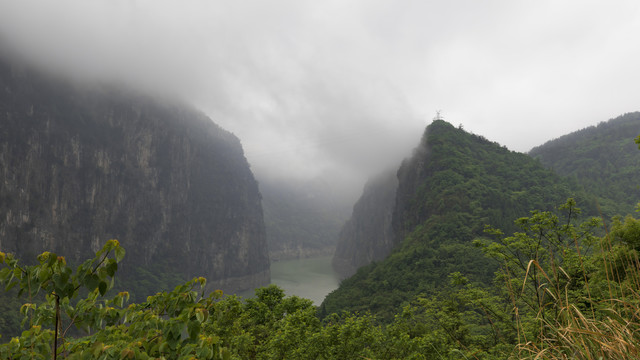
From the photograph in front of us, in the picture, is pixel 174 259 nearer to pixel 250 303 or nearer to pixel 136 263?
pixel 136 263

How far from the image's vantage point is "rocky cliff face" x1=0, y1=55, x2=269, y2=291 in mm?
92000

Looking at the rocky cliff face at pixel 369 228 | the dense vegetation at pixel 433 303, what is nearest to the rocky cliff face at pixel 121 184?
the rocky cliff face at pixel 369 228

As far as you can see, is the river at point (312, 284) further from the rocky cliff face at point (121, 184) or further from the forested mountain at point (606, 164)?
the forested mountain at point (606, 164)

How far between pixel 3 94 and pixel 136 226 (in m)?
56.0

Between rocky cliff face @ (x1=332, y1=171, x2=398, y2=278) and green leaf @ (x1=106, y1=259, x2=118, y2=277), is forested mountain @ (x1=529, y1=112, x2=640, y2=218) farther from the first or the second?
green leaf @ (x1=106, y1=259, x2=118, y2=277)

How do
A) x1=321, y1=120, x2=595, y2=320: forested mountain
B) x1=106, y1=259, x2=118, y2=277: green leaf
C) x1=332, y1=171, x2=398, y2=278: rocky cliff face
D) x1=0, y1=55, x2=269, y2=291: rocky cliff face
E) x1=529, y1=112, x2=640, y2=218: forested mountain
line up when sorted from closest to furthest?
x1=106, y1=259, x2=118, y2=277: green leaf < x1=321, y1=120, x2=595, y2=320: forested mountain < x1=529, y1=112, x2=640, y2=218: forested mountain < x1=0, y1=55, x2=269, y2=291: rocky cliff face < x1=332, y1=171, x2=398, y2=278: rocky cliff face

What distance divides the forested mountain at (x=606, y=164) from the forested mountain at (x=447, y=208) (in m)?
12.8

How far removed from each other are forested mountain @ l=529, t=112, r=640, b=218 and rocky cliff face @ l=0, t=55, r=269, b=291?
12681 centimetres

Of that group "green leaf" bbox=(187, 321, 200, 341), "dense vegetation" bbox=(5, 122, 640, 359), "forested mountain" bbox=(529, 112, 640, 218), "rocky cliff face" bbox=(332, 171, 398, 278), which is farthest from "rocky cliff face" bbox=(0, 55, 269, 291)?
"forested mountain" bbox=(529, 112, 640, 218)

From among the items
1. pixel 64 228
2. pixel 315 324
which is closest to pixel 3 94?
pixel 64 228

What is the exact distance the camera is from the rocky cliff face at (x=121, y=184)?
92000mm

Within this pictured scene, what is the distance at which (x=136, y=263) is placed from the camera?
118 m

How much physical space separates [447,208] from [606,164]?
74240 millimetres

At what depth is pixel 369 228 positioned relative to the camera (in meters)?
161
